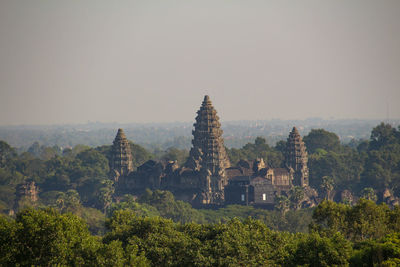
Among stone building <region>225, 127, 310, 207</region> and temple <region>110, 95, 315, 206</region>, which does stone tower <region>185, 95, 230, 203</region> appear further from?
stone building <region>225, 127, 310, 207</region>

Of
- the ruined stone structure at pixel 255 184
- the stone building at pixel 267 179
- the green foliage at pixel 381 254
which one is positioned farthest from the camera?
the stone building at pixel 267 179

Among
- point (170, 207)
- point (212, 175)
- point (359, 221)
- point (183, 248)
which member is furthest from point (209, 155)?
point (183, 248)

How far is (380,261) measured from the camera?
51.1 m

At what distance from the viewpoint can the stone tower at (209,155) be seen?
402 ft

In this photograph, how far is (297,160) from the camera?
13025 cm

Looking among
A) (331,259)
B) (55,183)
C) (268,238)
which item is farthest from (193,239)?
(55,183)

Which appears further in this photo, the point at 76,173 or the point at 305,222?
the point at 76,173

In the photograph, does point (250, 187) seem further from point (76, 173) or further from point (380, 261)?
point (380, 261)

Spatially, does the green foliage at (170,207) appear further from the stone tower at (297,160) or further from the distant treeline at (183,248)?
the distant treeline at (183,248)

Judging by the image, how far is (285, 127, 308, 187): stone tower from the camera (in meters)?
130

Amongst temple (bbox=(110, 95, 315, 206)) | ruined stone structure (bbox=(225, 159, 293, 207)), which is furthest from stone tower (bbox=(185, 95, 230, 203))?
ruined stone structure (bbox=(225, 159, 293, 207))

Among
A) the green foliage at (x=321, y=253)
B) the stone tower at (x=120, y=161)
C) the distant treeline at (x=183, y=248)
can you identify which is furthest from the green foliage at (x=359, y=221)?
Result: the stone tower at (x=120, y=161)

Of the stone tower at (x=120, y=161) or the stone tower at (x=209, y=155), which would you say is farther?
the stone tower at (x=120, y=161)

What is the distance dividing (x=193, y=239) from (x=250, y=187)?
60049mm
